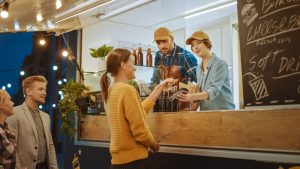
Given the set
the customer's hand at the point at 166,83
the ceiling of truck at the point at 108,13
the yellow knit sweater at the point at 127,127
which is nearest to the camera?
the yellow knit sweater at the point at 127,127

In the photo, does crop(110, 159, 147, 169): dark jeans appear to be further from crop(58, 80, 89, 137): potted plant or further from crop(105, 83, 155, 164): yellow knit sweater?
crop(58, 80, 89, 137): potted plant

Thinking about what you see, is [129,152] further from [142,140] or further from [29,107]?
[29,107]

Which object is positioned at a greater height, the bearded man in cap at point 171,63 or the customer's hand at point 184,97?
the bearded man in cap at point 171,63

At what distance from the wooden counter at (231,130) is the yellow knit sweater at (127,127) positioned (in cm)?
67

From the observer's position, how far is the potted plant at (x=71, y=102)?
4.52m

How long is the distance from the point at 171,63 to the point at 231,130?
987mm

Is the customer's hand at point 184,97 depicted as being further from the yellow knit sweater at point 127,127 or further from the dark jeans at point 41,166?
the dark jeans at point 41,166

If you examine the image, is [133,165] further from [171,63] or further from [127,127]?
[171,63]

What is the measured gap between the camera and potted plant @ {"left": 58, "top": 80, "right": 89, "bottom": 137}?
178 inches

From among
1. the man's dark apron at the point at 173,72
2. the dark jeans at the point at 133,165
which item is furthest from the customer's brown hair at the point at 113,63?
the man's dark apron at the point at 173,72

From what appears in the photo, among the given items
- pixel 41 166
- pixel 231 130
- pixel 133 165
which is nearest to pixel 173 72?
pixel 231 130

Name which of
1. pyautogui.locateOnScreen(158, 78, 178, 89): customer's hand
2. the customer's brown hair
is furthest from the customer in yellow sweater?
pyautogui.locateOnScreen(158, 78, 178, 89): customer's hand

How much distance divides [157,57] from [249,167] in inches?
58.8

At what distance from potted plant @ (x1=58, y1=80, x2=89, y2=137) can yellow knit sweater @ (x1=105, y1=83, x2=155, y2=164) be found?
2.29 meters
